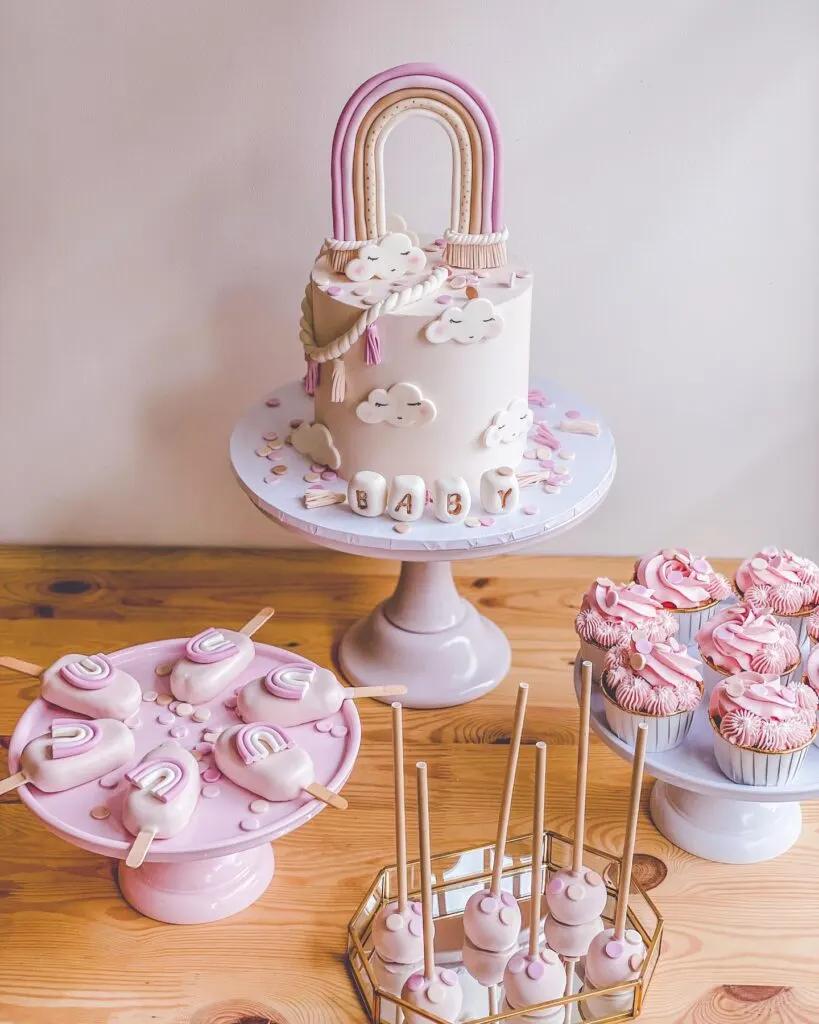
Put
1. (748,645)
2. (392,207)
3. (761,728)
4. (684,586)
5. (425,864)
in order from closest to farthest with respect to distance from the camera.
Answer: (425,864)
(761,728)
(748,645)
(684,586)
(392,207)

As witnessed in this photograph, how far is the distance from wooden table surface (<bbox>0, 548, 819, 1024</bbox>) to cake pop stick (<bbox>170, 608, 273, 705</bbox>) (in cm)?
25

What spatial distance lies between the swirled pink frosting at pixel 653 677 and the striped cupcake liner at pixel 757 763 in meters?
0.05

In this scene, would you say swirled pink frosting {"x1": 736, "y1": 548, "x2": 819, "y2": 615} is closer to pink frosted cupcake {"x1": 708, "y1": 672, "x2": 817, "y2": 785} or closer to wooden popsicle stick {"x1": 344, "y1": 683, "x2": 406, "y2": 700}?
pink frosted cupcake {"x1": 708, "y1": 672, "x2": 817, "y2": 785}

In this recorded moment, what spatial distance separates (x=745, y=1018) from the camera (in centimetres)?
127

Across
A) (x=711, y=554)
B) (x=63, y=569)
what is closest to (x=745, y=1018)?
(x=711, y=554)

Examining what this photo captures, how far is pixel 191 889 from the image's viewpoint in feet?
4.49

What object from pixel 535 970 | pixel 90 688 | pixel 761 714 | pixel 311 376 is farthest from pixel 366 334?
pixel 535 970

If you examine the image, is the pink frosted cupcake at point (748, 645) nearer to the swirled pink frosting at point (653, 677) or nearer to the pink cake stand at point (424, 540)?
the swirled pink frosting at point (653, 677)

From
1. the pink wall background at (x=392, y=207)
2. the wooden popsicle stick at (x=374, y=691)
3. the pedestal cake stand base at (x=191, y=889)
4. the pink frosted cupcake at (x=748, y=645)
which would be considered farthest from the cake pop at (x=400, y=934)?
the pink wall background at (x=392, y=207)

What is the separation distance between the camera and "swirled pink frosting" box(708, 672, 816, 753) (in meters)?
1.29

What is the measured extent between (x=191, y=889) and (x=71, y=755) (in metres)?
0.24

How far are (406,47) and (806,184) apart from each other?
2.05 feet

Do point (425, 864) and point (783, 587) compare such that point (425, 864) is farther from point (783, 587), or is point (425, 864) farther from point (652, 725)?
point (783, 587)

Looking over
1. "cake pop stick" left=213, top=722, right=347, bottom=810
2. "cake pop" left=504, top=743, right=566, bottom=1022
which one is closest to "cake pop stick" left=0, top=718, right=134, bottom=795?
"cake pop stick" left=213, top=722, right=347, bottom=810
